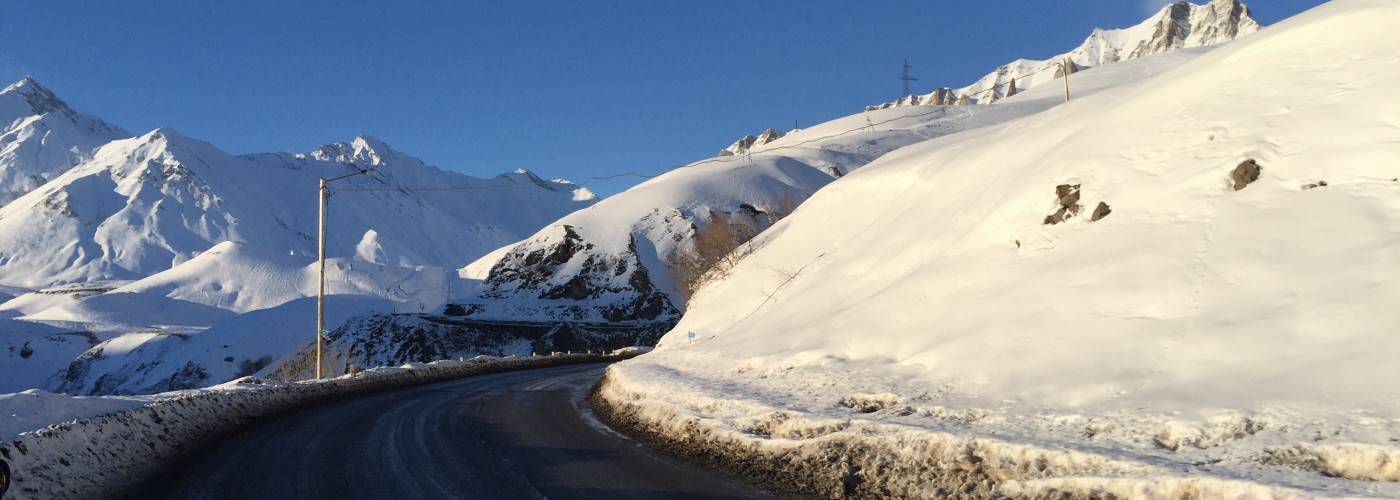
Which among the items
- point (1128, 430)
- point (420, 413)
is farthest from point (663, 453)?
point (420, 413)

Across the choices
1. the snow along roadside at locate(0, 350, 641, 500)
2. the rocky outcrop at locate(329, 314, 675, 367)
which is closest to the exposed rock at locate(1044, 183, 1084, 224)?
the snow along roadside at locate(0, 350, 641, 500)

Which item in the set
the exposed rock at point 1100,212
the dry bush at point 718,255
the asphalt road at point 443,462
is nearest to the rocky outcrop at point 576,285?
the dry bush at point 718,255

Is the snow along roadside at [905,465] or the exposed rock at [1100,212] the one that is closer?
the snow along roadside at [905,465]

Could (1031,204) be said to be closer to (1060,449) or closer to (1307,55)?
(1307,55)

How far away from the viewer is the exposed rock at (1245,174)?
1114cm

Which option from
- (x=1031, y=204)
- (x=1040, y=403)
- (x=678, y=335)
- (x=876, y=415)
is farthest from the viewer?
(x=678, y=335)

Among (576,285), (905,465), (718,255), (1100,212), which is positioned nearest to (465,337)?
(576,285)

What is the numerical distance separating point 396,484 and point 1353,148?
1221 cm

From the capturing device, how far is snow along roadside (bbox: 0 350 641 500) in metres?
8.49

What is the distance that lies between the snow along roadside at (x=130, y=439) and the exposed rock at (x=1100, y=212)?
13.7 meters

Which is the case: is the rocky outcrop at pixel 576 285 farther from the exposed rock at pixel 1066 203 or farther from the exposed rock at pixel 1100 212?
the exposed rock at pixel 1100 212

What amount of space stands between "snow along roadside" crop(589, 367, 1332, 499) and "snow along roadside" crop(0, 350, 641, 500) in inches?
258

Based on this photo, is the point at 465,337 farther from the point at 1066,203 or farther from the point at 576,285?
the point at 1066,203

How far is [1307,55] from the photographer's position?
13.4m
